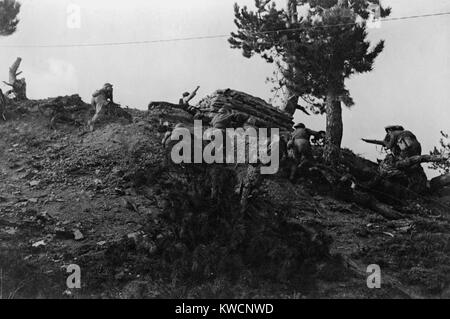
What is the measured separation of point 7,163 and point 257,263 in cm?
802

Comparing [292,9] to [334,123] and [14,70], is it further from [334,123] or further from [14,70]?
[14,70]

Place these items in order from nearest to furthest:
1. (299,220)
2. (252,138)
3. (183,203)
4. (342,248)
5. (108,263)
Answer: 1. (108,263)
2. (183,203)
3. (342,248)
4. (299,220)
5. (252,138)

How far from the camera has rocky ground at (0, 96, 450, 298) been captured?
791cm

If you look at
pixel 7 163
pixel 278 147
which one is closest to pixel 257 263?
pixel 278 147

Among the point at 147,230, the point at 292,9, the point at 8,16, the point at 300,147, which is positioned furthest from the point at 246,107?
the point at 8,16

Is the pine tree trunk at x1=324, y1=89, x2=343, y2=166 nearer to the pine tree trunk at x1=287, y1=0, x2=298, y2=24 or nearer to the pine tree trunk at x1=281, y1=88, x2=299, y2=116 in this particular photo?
the pine tree trunk at x1=281, y1=88, x2=299, y2=116

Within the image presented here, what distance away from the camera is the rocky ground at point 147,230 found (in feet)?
26.0

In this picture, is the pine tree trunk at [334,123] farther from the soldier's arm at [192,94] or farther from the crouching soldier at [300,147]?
the soldier's arm at [192,94]

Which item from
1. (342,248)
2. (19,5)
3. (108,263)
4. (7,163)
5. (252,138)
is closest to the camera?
(108,263)

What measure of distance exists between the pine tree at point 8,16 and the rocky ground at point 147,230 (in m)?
6.72

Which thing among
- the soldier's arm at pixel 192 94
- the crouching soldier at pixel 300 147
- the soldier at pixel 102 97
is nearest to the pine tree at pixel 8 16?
the soldier at pixel 102 97

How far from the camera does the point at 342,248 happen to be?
9.80 meters
